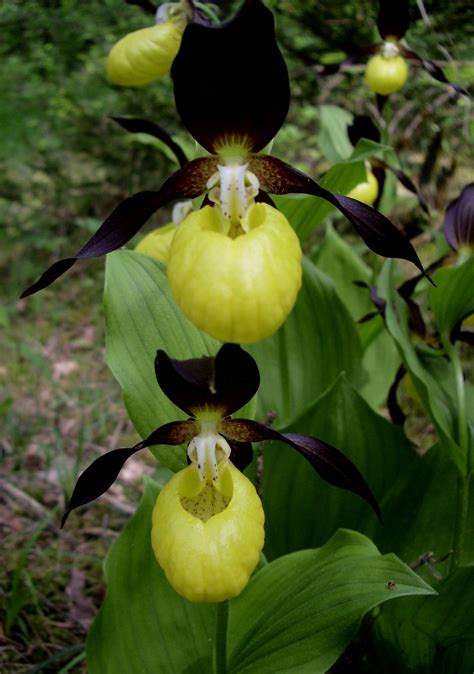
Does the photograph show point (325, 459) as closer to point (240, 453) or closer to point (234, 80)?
point (240, 453)

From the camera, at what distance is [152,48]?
2.00 metres

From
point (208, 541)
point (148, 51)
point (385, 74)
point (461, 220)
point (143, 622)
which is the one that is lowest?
point (143, 622)

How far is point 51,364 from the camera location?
11.8 feet

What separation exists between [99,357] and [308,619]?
2.58 m

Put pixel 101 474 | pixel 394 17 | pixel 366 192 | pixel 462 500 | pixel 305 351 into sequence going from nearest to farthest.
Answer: pixel 101 474, pixel 462 500, pixel 305 351, pixel 394 17, pixel 366 192

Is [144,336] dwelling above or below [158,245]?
below

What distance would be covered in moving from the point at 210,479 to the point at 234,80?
2.49ft

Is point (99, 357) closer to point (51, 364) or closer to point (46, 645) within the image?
point (51, 364)

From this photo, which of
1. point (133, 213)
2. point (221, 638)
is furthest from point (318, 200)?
point (221, 638)

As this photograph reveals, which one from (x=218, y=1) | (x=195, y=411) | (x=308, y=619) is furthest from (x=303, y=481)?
(x=218, y=1)

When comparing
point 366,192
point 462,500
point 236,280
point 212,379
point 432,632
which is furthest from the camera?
point 366,192

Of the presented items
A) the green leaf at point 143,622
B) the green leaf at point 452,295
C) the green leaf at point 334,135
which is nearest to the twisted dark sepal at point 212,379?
the green leaf at point 143,622

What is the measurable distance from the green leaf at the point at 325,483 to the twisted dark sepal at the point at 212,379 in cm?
58

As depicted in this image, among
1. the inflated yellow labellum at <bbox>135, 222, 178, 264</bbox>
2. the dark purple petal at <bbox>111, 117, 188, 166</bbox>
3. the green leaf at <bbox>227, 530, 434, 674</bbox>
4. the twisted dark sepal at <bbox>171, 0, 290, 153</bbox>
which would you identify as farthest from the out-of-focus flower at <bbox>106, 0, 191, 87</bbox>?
the green leaf at <bbox>227, 530, 434, 674</bbox>
